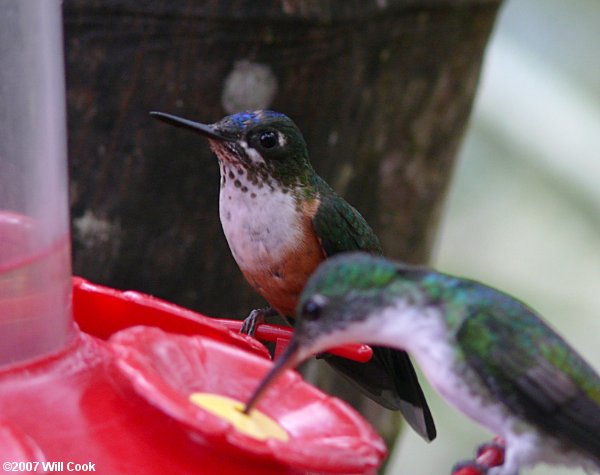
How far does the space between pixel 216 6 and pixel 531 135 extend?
16.3 feet

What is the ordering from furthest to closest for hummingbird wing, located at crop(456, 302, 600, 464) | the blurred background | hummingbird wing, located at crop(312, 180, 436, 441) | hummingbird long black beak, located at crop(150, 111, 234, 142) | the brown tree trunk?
1. the blurred background
2. hummingbird wing, located at crop(312, 180, 436, 441)
3. the brown tree trunk
4. hummingbird long black beak, located at crop(150, 111, 234, 142)
5. hummingbird wing, located at crop(456, 302, 600, 464)

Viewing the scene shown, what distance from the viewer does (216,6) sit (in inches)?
152

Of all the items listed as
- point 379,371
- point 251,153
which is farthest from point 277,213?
point 379,371

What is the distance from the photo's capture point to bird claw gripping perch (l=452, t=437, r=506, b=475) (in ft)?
8.05

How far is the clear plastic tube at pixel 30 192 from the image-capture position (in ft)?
8.11

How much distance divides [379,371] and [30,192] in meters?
1.92

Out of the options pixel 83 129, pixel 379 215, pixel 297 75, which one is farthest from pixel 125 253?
pixel 379 215

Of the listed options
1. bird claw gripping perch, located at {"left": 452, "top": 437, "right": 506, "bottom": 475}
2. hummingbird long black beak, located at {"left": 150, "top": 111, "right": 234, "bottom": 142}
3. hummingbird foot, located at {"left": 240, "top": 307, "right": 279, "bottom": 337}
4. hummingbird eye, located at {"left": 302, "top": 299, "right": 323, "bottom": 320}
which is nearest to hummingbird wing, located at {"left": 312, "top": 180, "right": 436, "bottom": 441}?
hummingbird foot, located at {"left": 240, "top": 307, "right": 279, "bottom": 337}

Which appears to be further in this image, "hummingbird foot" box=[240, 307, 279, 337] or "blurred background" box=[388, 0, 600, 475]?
"blurred background" box=[388, 0, 600, 475]

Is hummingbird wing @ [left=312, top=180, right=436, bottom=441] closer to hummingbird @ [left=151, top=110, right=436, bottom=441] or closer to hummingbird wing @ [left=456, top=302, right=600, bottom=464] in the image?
hummingbird @ [left=151, top=110, right=436, bottom=441]

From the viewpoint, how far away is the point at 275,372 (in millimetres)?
2273

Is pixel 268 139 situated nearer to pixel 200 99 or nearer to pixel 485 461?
pixel 200 99

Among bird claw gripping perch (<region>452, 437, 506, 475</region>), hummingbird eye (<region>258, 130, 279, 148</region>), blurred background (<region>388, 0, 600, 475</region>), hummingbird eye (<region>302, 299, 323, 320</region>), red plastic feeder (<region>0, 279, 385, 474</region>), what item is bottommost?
blurred background (<region>388, 0, 600, 475</region>)

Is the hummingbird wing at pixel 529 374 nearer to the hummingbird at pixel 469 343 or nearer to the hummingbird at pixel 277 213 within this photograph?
the hummingbird at pixel 469 343
